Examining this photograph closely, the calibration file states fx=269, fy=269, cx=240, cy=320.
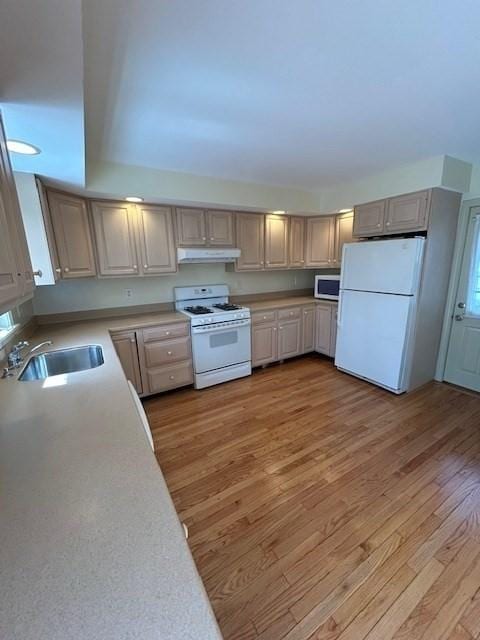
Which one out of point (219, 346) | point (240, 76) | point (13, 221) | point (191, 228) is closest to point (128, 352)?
point (219, 346)

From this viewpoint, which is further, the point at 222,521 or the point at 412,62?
the point at 222,521

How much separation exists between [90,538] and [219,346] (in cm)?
263

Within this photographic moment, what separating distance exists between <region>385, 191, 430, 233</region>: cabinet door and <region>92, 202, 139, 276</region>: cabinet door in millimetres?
2757

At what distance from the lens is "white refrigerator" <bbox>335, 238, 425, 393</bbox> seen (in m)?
2.72

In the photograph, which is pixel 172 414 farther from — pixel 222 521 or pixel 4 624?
pixel 4 624

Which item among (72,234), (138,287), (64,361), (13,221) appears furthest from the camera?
(138,287)

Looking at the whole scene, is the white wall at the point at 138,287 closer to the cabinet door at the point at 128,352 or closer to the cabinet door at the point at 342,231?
the cabinet door at the point at 128,352

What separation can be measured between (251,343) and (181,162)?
86.5 inches

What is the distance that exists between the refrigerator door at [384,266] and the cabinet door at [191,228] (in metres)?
1.75

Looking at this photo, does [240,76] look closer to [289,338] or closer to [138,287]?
[138,287]

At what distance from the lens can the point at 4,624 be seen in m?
0.48

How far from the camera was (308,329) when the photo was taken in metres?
4.07

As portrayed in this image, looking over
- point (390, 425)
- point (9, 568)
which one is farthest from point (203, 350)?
point (9, 568)

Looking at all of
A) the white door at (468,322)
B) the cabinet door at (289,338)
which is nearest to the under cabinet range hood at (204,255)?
the cabinet door at (289,338)
